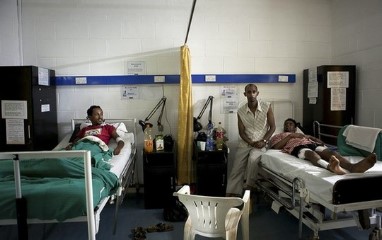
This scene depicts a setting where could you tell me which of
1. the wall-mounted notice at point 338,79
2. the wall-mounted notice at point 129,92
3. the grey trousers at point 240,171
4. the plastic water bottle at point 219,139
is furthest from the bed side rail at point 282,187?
the wall-mounted notice at point 129,92

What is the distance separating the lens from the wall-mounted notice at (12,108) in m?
3.06

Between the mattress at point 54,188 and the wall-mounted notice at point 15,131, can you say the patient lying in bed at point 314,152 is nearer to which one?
the mattress at point 54,188

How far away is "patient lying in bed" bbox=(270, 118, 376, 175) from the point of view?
2.11 meters

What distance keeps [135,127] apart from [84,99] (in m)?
0.81

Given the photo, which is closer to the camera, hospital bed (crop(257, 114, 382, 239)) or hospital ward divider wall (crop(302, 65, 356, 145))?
hospital bed (crop(257, 114, 382, 239))

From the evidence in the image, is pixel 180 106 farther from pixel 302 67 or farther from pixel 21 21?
pixel 21 21

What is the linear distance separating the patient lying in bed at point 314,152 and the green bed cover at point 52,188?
1.76m

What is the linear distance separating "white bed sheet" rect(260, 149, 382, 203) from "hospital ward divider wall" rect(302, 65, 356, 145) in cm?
99

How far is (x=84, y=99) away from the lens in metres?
3.73

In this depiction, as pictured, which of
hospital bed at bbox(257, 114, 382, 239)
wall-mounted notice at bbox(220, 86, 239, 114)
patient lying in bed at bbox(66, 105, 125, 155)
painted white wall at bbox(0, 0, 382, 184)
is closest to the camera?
hospital bed at bbox(257, 114, 382, 239)

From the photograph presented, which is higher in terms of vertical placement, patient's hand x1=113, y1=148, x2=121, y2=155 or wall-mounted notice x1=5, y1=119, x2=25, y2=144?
wall-mounted notice x1=5, y1=119, x2=25, y2=144

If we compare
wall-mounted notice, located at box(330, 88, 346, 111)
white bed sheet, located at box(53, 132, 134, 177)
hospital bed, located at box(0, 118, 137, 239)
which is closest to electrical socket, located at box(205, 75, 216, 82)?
white bed sheet, located at box(53, 132, 134, 177)

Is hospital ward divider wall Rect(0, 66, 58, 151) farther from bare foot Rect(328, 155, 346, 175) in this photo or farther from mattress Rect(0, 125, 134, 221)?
bare foot Rect(328, 155, 346, 175)

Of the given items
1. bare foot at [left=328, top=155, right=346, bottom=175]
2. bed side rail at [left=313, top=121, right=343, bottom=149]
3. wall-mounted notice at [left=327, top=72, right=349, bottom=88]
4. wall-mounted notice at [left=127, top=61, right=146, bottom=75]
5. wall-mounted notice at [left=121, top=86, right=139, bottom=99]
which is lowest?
bare foot at [left=328, top=155, right=346, bottom=175]
